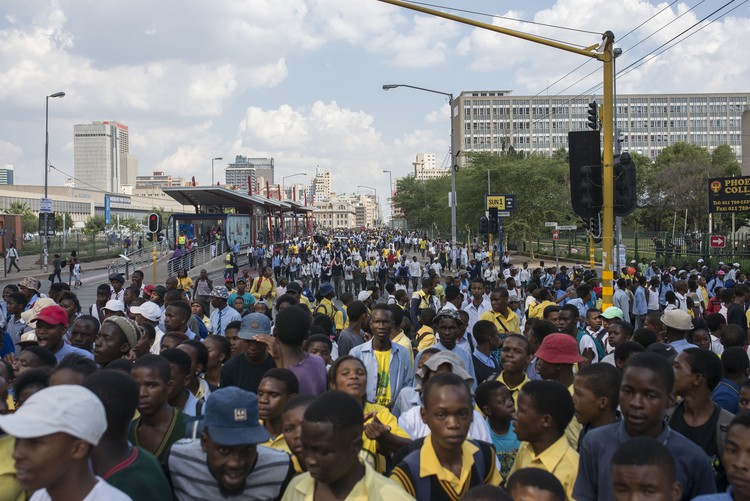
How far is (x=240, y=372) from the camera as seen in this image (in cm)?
580

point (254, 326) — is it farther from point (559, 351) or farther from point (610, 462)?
point (610, 462)

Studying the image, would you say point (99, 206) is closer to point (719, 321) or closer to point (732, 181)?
point (732, 181)

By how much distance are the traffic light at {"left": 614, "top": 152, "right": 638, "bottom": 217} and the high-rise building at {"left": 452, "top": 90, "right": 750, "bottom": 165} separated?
141 m

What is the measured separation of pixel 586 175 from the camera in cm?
1155

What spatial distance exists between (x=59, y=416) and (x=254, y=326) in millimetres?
3238

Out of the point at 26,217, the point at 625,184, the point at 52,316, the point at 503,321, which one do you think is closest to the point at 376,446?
the point at 52,316

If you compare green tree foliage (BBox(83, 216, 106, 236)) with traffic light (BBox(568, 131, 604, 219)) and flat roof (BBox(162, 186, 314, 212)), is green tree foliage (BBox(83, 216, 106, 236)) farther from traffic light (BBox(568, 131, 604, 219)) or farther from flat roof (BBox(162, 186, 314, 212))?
traffic light (BBox(568, 131, 604, 219))

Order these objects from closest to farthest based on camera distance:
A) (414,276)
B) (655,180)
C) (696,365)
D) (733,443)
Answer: (733,443) → (696,365) → (414,276) → (655,180)

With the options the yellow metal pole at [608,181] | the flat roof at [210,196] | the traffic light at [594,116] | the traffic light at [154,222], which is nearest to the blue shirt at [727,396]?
the yellow metal pole at [608,181]

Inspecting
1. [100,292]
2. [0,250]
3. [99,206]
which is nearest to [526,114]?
[99,206]

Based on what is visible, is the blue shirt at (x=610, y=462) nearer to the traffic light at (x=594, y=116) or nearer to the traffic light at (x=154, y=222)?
the traffic light at (x=594, y=116)

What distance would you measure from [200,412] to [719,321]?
675cm

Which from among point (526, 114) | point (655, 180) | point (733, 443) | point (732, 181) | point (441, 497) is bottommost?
point (441, 497)

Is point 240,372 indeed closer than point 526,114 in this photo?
Yes
